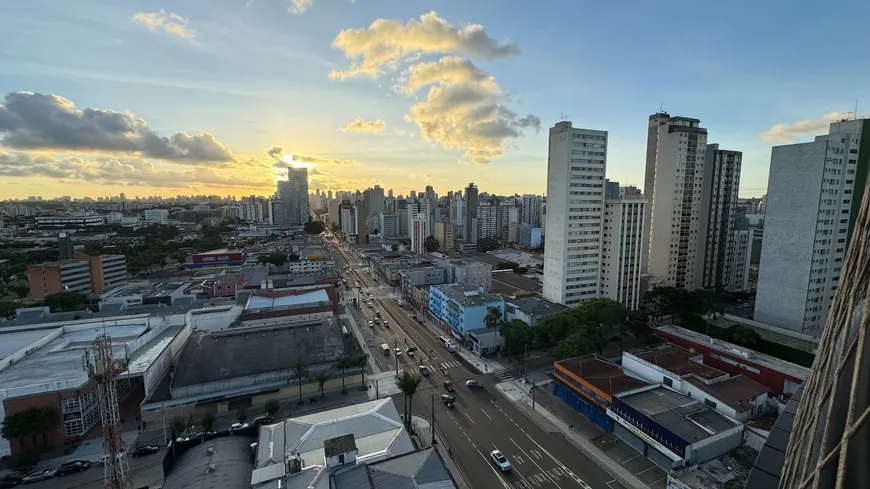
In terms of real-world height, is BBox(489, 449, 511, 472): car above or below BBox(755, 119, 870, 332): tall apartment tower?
below

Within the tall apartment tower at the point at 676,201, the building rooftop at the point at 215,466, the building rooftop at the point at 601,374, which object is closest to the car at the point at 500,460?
the building rooftop at the point at 601,374

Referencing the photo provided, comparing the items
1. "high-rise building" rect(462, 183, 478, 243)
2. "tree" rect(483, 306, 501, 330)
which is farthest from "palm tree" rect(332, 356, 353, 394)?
"high-rise building" rect(462, 183, 478, 243)

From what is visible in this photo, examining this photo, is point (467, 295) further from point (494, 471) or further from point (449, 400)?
point (494, 471)

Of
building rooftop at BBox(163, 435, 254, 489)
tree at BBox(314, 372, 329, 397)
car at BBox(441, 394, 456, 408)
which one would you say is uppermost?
building rooftop at BBox(163, 435, 254, 489)

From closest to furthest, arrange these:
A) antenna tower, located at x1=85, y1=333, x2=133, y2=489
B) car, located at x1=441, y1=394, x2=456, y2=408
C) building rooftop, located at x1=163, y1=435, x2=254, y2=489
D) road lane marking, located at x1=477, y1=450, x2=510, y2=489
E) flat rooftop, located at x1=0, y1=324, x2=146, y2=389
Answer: antenna tower, located at x1=85, y1=333, x2=133, y2=489, building rooftop, located at x1=163, y1=435, x2=254, y2=489, road lane marking, located at x1=477, y1=450, x2=510, y2=489, flat rooftop, located at x1=0, y1=324, x2=146, y2=389, car, located at x1=441, y1=394, x2=456, y2=408

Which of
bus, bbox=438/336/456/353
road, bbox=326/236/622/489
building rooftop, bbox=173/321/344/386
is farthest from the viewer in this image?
bus, bbox=438/336/456/353

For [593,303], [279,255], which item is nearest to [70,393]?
[593,303]

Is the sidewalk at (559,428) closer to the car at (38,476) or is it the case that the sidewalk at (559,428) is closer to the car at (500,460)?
the car at (500,460)

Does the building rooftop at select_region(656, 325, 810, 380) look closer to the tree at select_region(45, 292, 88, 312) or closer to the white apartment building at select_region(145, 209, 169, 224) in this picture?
the tree at select_region(45, 292, 88, 312)
